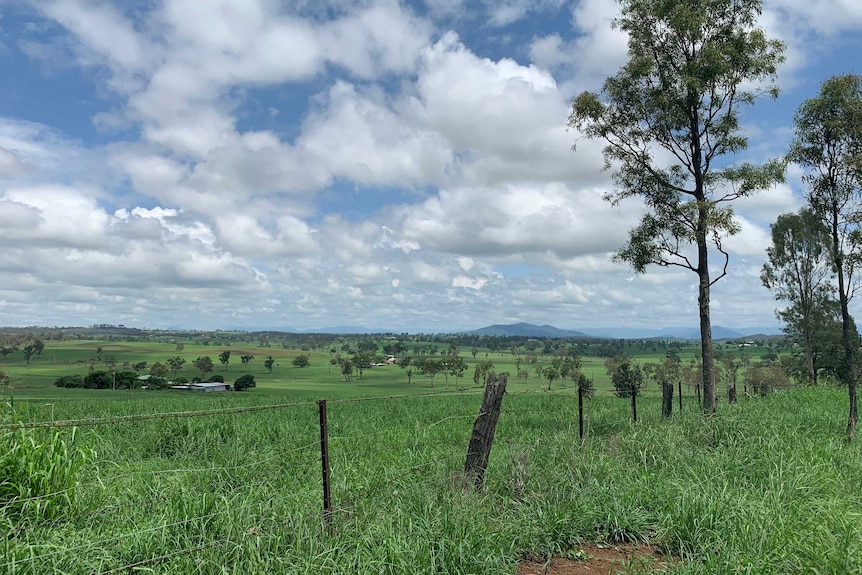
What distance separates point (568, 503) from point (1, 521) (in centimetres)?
549

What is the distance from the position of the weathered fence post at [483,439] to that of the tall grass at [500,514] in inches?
10.7

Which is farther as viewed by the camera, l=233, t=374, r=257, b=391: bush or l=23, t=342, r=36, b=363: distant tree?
l=23, t=342, r=36, b=363: distant tree

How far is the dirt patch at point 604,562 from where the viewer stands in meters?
4.93

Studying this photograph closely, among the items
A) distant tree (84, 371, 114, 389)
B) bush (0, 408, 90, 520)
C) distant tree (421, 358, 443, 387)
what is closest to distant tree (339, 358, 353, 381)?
distant tree (421, 358, 443, 387)

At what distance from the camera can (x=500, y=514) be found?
5.94 m

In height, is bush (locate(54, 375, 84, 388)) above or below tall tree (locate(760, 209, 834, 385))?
below

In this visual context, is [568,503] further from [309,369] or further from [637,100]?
[309,369]

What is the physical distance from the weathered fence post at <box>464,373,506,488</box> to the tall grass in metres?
0.27

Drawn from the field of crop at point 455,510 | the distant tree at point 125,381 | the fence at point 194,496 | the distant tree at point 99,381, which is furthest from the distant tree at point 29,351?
the field of crop at point 455,510

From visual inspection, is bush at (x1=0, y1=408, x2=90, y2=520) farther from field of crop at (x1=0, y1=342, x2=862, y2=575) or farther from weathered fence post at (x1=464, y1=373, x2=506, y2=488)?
weathered fence post at (x1=464, y1=373, x2=506, y2=488)

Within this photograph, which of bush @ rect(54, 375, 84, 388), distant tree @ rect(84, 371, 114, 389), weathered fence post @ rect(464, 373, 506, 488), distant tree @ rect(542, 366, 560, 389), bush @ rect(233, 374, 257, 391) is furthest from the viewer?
distant tree @ rect(542, 366, 560, 389)

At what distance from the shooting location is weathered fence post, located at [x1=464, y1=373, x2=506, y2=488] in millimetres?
6926

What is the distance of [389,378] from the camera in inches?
4786

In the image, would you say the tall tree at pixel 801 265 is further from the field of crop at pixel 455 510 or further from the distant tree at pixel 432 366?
the distant tree at pixel 432 366
